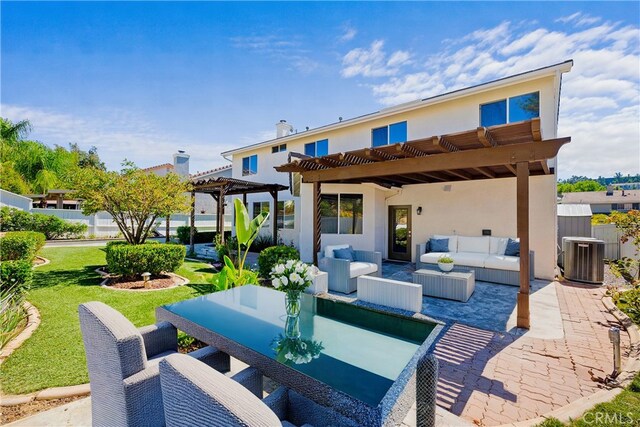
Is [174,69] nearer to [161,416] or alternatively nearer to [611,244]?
[161,416]

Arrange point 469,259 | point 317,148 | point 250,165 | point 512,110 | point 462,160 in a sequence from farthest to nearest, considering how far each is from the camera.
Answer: point 250,165, point 317,148, point 512,110, point 469,259, point 462,160

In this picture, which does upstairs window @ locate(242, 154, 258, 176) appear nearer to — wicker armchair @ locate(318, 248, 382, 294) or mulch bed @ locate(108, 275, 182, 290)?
mulch bed @ locate(108, 275, 182, 290)

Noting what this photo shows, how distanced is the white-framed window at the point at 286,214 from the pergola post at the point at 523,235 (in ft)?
35.9

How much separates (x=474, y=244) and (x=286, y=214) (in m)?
9.36

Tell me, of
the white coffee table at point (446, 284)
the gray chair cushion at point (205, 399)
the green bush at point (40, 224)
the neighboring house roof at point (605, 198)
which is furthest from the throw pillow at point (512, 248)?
the neighboring house roof at point (605, 198)

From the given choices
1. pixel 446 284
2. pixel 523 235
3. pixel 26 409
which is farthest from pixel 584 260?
pixel 26 409

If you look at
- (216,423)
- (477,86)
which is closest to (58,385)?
→ (216,423)

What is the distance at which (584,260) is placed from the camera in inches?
340

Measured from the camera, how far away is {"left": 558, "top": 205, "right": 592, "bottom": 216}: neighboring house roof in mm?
11509

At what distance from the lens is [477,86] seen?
9781 millimetres

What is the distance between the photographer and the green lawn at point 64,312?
345cm

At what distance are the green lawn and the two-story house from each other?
5553 millimetres

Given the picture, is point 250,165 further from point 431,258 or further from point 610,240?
point 610,240

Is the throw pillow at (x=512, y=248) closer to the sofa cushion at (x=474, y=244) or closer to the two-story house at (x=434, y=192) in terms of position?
the sofa cushion at (x=474, y=244)
